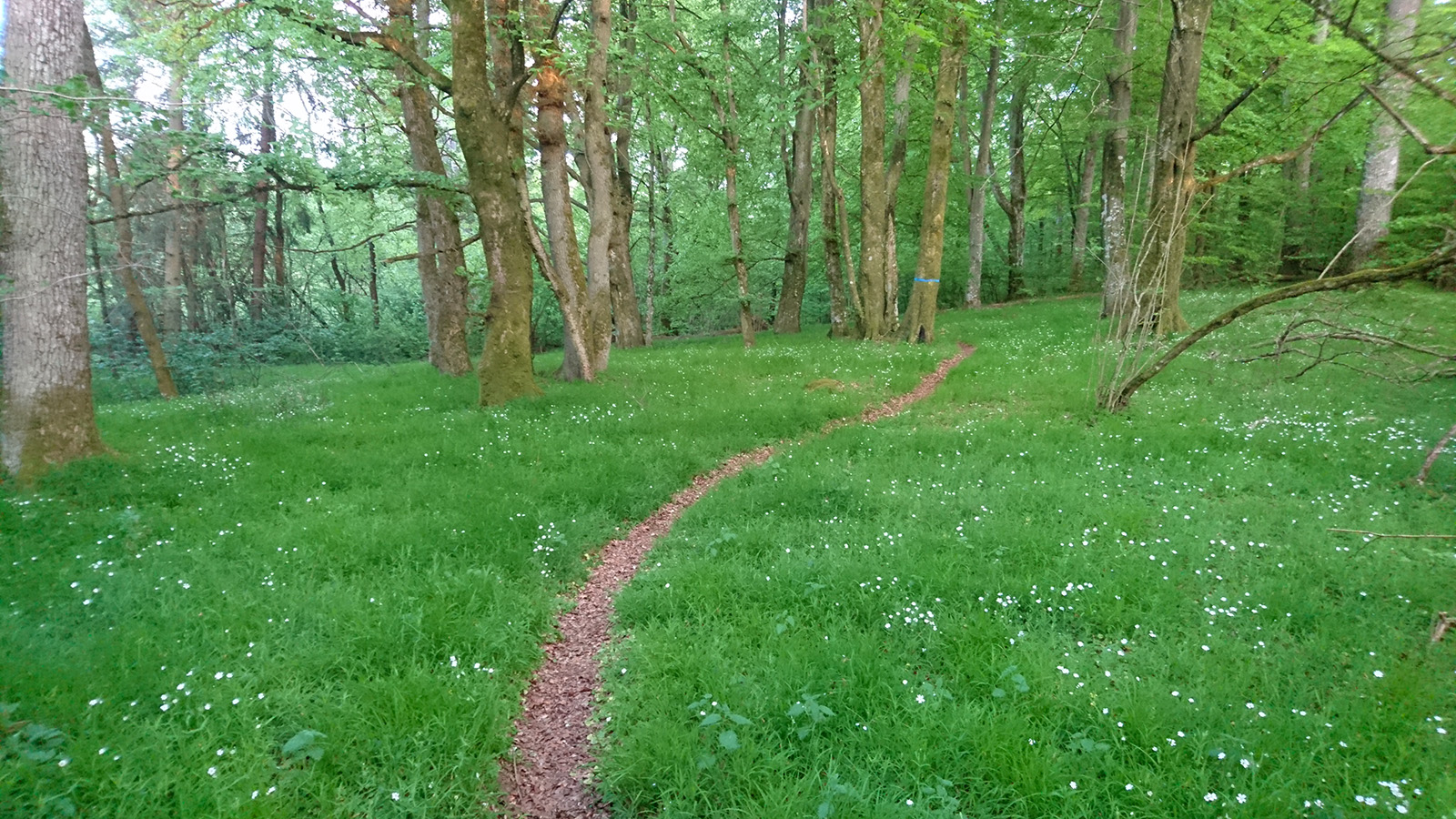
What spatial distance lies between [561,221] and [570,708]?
10797mm

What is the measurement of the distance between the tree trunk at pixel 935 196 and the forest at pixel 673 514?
0.13m

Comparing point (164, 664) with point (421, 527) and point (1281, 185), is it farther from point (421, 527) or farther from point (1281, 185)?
point (1281, 185)

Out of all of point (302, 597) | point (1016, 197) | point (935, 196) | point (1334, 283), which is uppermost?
point (1016, 197)

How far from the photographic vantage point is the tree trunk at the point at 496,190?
10.0 metres

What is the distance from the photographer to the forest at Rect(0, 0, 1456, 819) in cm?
327

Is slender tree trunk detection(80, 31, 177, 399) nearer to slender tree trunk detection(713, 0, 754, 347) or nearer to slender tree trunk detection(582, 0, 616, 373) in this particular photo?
slender tree trunk detection(582, 0, 616, 373)

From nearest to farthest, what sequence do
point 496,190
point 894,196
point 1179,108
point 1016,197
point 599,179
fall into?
1. point 496,190
2. point 1179,108
3. point 599,179
4. point 894,196
5. point 1016,197

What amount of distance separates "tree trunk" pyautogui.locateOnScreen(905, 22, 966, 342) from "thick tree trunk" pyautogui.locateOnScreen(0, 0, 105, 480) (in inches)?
576

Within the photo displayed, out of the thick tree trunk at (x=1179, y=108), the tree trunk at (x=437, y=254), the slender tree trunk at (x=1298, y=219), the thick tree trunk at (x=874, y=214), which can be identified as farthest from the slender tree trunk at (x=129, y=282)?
the slender tree trunk at (x=1298, y=219)

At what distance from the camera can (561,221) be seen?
508 inches

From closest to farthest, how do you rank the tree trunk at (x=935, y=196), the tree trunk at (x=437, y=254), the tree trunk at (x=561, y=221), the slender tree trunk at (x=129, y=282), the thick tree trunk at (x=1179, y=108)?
the thick tree trunk at (x=1179, y=108) → the tree trunk at (x=561, y=221) → the slender tree trunk at (x=129, y=282) → the tree trunk at (x=437, y=254) → the tree trunk at (x=935, y=196)

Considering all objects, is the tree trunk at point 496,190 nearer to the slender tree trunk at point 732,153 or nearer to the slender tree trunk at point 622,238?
the slender tree trunk at point 732,153

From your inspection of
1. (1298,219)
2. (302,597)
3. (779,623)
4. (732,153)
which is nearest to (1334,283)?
(779,623)

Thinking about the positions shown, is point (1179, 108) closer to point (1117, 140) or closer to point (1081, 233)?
point (1117, 140)
